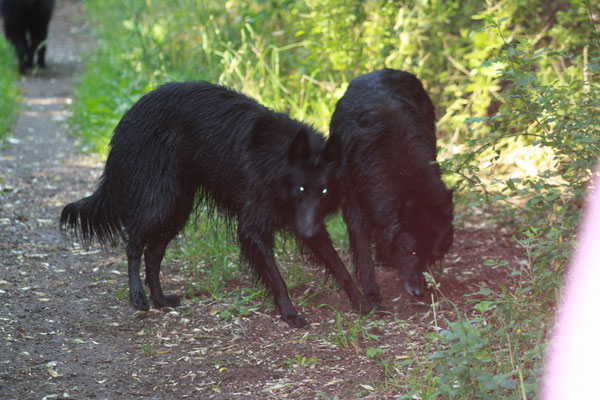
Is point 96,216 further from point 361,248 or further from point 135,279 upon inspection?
point 361,248

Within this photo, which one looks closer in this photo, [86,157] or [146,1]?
[86,157]

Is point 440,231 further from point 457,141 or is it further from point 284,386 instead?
point 457,141

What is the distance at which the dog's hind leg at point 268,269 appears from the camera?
3.85 metres

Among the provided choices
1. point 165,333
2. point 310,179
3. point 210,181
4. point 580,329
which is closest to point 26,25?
point 210,181

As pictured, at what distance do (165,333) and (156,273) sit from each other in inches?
20.1

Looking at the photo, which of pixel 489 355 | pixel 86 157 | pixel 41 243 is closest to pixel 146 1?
pixel 86 157

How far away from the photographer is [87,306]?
158 inches

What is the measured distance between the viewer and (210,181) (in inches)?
161

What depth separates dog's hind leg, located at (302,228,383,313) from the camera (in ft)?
13.1

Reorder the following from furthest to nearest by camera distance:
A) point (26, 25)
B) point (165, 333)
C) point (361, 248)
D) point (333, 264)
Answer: point (26, 25) < point (361, 248) < point (333, 264) < point (165, 333)

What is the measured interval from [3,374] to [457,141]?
5.02 m

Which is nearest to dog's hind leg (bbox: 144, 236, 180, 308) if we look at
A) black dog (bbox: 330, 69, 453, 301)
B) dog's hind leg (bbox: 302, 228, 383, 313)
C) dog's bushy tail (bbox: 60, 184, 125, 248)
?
dog's bushy tail (bbox: 60, 184, 125, 248)

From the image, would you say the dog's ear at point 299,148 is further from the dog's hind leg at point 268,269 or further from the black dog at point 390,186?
the dog's hind leg at point 268,269

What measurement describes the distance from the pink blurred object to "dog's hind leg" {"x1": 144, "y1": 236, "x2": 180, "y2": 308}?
230cm
